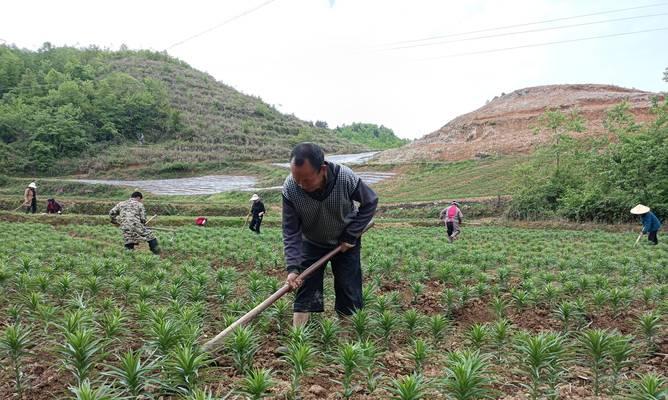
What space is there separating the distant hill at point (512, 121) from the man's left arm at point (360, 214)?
35.4m

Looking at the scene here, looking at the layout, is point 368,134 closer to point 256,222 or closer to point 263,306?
point 256,222

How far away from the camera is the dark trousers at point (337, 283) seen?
4.58 metres

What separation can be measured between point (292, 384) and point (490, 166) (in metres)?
35.4

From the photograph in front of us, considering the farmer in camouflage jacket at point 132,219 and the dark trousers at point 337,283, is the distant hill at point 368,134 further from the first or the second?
the dark trousers at point 337,283

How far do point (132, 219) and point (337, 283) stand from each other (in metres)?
6.95

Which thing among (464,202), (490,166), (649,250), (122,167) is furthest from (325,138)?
(649,250)

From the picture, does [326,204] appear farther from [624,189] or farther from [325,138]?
[325,138]

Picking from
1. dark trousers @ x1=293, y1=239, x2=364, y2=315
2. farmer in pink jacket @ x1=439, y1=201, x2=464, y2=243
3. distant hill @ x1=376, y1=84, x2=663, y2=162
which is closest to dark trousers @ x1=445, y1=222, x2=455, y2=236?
farmer in pink jacket @ x1=439, y1=201, x2=464, y2=243

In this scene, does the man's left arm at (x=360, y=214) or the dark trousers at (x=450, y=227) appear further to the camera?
the dark trousers at (x=450, y=227)

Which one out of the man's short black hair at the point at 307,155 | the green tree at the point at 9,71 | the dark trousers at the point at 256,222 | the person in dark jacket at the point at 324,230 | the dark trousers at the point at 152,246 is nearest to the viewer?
the man's short black hair at the point at 307,155

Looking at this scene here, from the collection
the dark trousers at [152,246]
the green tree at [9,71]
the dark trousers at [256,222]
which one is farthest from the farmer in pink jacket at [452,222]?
the green tree at [9,71]

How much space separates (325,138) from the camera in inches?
2913

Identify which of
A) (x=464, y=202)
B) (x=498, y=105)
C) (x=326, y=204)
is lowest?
(x=464, y=202)

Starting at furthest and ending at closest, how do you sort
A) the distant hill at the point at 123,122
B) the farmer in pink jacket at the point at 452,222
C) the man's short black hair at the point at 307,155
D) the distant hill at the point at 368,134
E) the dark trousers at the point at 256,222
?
the distant hill at the point at 368,134
the distant hill at the point at 123,122
the dark trousers at the point at 256,222
the farmer in pink jacket at the point at 452,222
the man's short black hair at the point at 307,155
